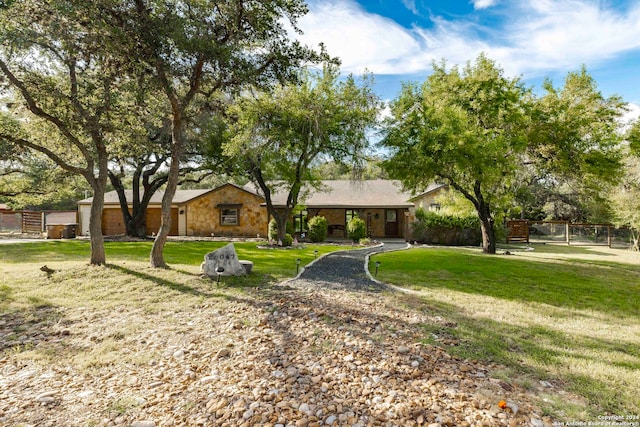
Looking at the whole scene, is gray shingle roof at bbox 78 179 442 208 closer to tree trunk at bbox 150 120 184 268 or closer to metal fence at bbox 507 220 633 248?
metal fence at bbox 507 220 633 248

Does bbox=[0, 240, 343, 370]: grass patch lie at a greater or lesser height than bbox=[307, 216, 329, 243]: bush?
lesser

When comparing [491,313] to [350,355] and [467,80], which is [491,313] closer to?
[350,355]

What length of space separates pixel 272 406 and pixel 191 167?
21.5 meters

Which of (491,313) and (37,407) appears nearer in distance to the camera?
(37,407)

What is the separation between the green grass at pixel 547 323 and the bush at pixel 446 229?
374 inches

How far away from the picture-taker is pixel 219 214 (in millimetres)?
25422

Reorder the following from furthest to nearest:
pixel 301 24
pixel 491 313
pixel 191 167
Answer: pixel 191 167 → pixel 301 24 → pixel 491 313

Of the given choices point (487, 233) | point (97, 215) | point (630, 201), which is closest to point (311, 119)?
point (97, 215)

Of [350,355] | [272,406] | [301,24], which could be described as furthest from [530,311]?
[301,24]

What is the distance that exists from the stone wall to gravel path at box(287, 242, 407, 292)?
1263 centimetres

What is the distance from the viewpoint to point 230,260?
915cm

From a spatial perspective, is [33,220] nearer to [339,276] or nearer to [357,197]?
[357,197]

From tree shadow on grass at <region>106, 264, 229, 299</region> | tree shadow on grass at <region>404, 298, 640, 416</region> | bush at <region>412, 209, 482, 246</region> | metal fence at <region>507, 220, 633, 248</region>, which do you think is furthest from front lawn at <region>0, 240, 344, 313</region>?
metal fence at <region>507, 220, 633, 248</region>

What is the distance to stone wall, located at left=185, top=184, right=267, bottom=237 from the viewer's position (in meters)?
24.8
